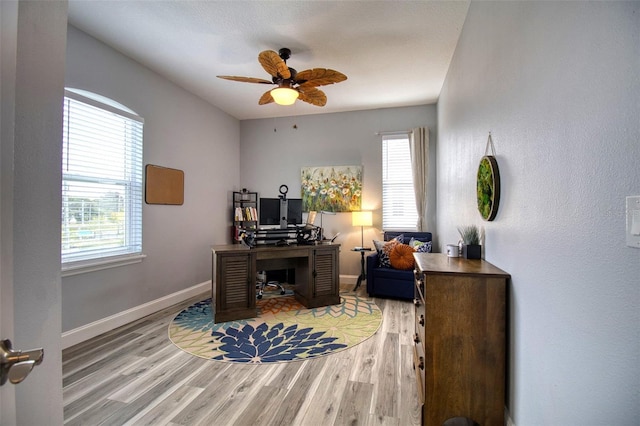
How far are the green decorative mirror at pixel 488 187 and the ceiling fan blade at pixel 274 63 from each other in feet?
6.22

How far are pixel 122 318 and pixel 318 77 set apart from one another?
331cm

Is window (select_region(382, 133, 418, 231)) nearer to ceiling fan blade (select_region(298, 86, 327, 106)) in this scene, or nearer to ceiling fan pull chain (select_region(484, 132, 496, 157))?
ceiling fan blade (select_region(298, 86, 327, 106))

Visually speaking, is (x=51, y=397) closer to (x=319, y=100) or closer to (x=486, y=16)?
(x=486, y=16)

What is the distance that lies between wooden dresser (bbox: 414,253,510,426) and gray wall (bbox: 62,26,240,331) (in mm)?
3094

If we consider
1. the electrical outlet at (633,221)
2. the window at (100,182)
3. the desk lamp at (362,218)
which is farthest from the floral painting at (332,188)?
→ the electrical outlet at (633,221)

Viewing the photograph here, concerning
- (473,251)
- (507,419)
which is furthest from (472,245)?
(507,419)

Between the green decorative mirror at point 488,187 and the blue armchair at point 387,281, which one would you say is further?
the blue armchair at point 387,281

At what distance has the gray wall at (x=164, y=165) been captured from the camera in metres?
2.76

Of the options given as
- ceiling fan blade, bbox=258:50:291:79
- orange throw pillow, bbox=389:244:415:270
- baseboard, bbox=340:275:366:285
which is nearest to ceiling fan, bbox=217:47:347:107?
ceiling fan blade, bbox=258:50:291:79

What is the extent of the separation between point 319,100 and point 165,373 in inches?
122

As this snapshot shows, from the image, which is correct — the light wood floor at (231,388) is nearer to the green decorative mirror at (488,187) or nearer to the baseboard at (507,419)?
the baseboard at (507,419)

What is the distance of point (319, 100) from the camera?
3410 millimetres

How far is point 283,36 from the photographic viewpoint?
2832 millimetres

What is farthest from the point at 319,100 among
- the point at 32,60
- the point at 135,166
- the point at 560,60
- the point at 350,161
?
the point at 32,60
